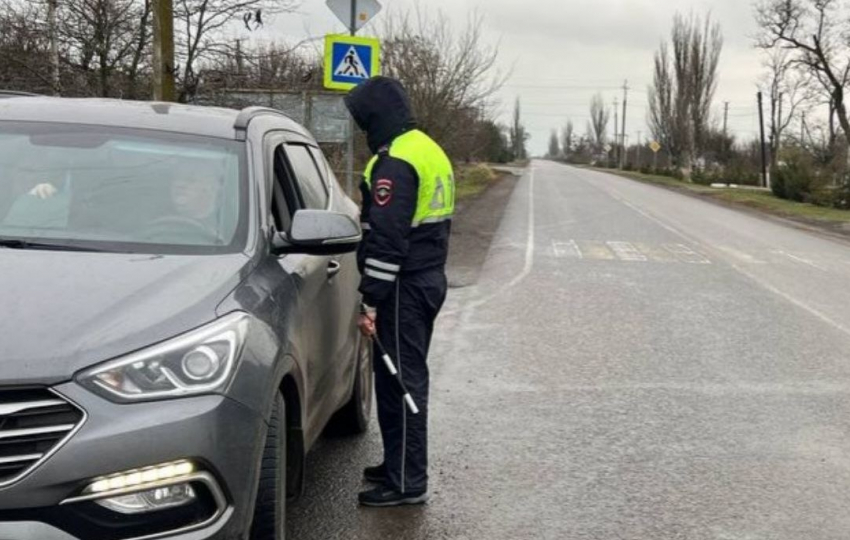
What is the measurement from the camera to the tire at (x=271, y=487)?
3.10 m

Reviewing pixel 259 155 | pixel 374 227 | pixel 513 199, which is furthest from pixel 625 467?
pixel 513 199

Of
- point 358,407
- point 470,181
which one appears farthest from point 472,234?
point 470,181

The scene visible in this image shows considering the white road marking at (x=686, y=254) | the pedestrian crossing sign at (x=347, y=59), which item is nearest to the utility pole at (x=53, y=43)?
the pedestrian crossing sign at (x=347, y=59)

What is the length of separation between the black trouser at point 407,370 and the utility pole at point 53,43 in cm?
1209

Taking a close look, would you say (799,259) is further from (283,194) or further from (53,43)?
(283,194)

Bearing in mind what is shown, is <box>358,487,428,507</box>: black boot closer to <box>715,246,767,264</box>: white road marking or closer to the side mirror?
the side mirror

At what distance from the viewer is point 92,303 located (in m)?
2.78

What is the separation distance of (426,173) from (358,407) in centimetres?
176

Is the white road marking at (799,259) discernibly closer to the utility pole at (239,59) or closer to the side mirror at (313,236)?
the utility pole at (239,59)

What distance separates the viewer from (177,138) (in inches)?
158

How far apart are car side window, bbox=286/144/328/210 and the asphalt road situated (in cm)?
146

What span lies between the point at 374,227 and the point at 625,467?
82.3 inches

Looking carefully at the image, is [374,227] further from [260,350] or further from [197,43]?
[197,43]

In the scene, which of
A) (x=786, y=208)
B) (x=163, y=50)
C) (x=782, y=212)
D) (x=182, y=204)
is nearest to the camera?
(x=182, y=204)
